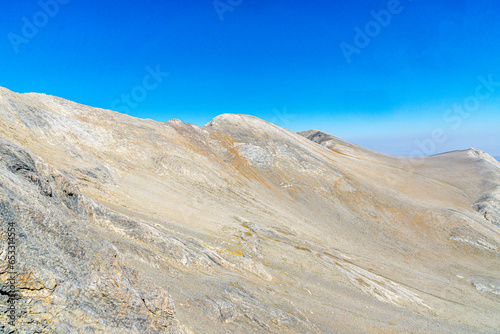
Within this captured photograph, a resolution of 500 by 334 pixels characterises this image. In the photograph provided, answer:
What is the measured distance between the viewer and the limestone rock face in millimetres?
12453

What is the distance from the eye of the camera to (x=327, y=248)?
157 feet

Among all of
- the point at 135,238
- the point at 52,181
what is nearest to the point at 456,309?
the point at 135,238

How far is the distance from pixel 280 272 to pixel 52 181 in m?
27.9

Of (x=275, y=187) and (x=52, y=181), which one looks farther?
(x=275, y=187)

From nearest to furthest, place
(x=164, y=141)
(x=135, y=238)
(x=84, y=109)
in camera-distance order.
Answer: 1. (x=135, y=238)
2. (x=84, y=109)
3. (x=164, y=141)

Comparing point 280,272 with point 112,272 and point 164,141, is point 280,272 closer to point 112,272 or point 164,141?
point 112,272

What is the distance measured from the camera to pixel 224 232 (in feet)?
131

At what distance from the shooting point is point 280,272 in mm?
34844

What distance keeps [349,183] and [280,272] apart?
51.5m

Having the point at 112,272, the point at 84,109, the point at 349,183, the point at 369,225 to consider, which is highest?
the point at 349,183

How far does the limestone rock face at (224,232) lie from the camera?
12.5 metres

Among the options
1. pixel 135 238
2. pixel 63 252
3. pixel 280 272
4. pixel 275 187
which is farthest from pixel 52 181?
pixel 275 187

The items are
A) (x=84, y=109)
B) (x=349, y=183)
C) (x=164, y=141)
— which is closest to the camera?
(x=84, y=109)

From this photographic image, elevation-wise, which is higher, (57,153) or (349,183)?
(349,183)
